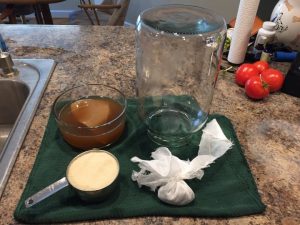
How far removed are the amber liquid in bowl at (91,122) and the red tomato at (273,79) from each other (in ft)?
1.40

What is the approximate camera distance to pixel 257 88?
0.78m

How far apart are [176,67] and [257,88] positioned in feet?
0.75

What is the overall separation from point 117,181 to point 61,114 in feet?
0.75

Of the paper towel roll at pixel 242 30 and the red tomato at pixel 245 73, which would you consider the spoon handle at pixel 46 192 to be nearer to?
the red tomato at pixel 245 73

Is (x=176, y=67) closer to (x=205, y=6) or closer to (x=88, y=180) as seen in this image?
(x=88, y=180)

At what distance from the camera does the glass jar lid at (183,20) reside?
66 cm

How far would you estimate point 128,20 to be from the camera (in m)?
2.92

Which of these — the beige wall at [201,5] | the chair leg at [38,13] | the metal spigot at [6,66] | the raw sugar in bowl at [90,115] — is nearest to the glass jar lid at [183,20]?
the raw sugar in bowl at [90,115]

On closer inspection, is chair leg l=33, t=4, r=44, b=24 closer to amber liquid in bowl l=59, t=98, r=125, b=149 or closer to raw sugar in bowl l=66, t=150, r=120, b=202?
amber liquid in bowl l=59, t=98, r=125, b=149

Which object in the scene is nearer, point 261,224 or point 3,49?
point 261,224

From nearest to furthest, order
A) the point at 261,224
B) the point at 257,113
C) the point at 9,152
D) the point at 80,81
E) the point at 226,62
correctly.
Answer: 1. the point at 261,224
2. the point at 9,152
3. the point at 257,113
4. the point at 80,81
5. the point at 226,62

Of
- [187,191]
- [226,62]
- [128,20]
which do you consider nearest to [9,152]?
[187,191]

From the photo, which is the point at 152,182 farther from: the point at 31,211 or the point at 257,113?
the point at 257,113

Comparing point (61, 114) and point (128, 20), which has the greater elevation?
point (61, 114)
